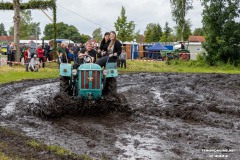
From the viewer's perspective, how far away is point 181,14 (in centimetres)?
5962

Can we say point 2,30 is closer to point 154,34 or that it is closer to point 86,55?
point 154,34

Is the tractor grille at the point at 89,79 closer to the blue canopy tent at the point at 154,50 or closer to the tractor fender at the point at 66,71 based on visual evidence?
the tractor fender at the point at 66,71

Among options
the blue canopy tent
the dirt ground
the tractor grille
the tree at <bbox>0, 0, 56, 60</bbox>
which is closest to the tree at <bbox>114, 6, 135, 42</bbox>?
the blue canopy tent

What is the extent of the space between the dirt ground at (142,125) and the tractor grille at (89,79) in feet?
1.89

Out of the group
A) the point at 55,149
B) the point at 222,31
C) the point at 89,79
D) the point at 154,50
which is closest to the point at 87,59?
the point at 89,79

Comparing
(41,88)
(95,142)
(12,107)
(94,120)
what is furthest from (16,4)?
(95,142)

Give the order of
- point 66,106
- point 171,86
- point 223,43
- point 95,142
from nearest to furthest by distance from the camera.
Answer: point 95,142, point 66,106, point 171,86, point 223,43

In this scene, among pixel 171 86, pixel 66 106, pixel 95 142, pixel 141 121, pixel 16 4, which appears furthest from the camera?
pixel 16 4

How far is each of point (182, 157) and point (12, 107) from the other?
6319 mm

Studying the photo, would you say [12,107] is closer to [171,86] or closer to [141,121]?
[141,121]

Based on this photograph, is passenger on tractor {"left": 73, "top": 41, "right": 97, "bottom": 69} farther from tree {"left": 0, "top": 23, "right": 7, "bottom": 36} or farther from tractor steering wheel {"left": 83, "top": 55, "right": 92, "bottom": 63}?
tree {"left": 0, "top": 23, "right": 7, "bottom": 36}

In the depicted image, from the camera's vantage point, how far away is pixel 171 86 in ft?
57.5

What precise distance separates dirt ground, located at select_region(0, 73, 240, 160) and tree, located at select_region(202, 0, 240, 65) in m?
18.4

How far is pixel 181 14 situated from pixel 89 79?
168 feet
